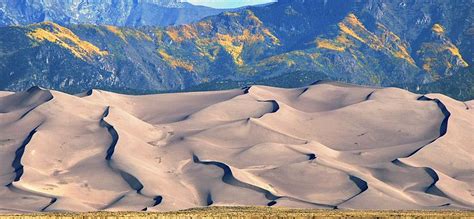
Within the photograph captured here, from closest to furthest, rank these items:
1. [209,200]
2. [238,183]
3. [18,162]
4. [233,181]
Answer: [209,200] < [238,183] < [233,181] < [18,162]

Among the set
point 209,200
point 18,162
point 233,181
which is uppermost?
point 209,200

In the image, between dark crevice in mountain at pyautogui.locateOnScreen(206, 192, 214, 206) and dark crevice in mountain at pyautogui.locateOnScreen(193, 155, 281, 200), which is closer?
dark crevice in mountain at pyautogui.locateOnScreen(206, 192, 214, 206)

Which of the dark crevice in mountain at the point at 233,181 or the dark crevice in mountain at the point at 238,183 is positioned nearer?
the dark crevice in mountain at the point at 238,183

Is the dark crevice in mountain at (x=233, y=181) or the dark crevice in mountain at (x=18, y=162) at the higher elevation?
the dark crevice in mountain at (x=233, y=181)

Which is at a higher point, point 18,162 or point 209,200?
point 209,200

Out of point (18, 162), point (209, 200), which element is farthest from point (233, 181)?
point (18, 162)

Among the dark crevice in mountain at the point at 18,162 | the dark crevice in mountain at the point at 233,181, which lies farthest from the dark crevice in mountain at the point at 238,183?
the dark crevice in mountain at the point at 18,162

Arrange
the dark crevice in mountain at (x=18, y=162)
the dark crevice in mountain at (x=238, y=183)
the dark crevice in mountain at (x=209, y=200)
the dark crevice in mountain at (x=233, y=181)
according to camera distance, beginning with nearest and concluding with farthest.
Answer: the dark crevice in mountain at (x=209, y=200) < the dark crevice in mountain at (x=238, y=183) < the dark crevice in mountain at (x=233, y=181) < the dark crevice in mountain at (x=18, y=162)

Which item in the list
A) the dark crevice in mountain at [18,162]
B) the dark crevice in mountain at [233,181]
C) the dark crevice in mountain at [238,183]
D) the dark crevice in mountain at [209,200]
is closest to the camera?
the dark crevice in mountain at [209,200]

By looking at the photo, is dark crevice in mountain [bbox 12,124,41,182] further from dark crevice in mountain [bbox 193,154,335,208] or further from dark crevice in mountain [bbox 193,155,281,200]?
dark crevice in mountain [bbox 193,155,281,200]

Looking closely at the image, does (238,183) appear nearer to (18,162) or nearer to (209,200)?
(209,200)

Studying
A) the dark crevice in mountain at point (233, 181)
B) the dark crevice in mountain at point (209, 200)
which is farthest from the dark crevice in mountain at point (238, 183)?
the dark crevice in mountain at point (209, 200)

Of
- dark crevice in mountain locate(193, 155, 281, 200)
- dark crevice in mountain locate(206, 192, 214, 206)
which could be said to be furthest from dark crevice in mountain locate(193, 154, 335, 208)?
dark crevice in mountain locate(206, 192, 214, 206)

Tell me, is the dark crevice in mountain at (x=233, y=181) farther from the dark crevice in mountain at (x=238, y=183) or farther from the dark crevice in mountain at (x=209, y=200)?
the dark crevice in mountain at (x=209, y=200)
